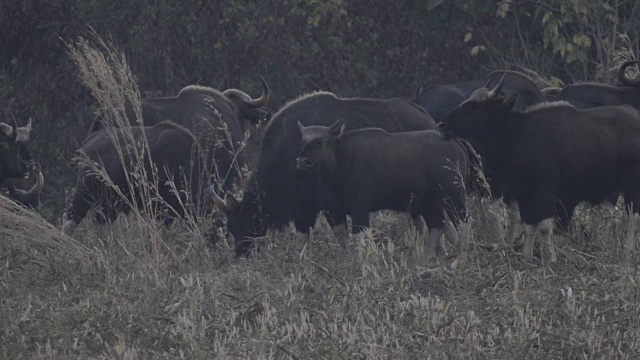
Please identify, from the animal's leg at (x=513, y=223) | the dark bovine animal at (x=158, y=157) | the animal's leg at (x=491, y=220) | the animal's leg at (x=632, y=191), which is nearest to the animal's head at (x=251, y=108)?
the dark bovine animal at (x=158, y=157)

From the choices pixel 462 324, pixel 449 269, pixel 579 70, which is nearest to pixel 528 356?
pixel 462 324

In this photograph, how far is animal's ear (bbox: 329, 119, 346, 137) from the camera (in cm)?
1002

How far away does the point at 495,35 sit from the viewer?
58.6 feet

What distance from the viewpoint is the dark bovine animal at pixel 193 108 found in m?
12.8

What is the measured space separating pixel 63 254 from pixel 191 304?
1878 millimetres

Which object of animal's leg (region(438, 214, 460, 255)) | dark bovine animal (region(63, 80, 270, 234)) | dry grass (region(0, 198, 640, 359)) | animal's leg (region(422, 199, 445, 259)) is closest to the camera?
dry grass (region(0, 198, 640, 359))

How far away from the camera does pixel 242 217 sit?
34.9 ft

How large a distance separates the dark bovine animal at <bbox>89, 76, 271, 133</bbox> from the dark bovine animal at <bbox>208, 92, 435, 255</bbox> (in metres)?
1.51

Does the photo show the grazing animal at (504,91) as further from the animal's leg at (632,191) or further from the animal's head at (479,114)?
the animal's leg at (632,191)

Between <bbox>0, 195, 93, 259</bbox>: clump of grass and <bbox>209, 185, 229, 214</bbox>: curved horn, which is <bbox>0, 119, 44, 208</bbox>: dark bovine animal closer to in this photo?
<bbox>209, 185, 229, 214</bbox>: curved horn

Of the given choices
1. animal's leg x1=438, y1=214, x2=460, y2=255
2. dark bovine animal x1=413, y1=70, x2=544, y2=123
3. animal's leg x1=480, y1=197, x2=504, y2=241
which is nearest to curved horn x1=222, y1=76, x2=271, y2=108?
dark bovine animal x1=413, y1=70, x2=544, y2=123

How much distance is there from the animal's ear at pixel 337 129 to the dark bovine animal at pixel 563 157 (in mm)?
1212

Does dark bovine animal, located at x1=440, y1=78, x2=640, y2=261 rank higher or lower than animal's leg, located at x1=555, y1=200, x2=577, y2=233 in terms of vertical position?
higher

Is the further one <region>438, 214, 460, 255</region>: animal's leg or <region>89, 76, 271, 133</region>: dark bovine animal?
<region>89, 76, 271, 133</region>: dark bovine animal
